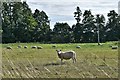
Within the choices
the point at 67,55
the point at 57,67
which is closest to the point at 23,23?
the point at 67,55

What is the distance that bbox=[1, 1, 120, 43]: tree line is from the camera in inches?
3147

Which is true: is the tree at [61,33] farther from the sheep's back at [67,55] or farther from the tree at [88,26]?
the sheep's back at [67,55]

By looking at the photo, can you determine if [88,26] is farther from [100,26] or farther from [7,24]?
[7,24]

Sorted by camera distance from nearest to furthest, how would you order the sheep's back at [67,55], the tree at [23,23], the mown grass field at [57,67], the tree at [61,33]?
the mown grass field at [57,67] < the sheep's back at [67,55] < the tree at [23,23] < the tree at [61,33]

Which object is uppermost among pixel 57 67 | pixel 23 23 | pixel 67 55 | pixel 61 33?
pixel 23 23

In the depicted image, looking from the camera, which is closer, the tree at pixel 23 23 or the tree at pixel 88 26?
the tree at pixel 23 23

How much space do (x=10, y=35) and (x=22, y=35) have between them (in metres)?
3.62

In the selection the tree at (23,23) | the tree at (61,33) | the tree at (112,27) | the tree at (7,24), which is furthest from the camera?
the tree at (112,27)

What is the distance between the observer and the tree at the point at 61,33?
264ft

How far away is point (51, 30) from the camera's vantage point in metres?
86.3

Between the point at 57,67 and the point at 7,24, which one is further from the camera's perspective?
the point at 7,24

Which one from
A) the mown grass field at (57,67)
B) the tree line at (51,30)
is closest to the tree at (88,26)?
the tree line at (51,30)

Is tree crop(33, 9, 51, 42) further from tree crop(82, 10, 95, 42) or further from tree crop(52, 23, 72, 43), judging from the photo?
tree crop(82, 10, 95, 42)

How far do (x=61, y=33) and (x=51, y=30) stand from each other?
9.38ft
